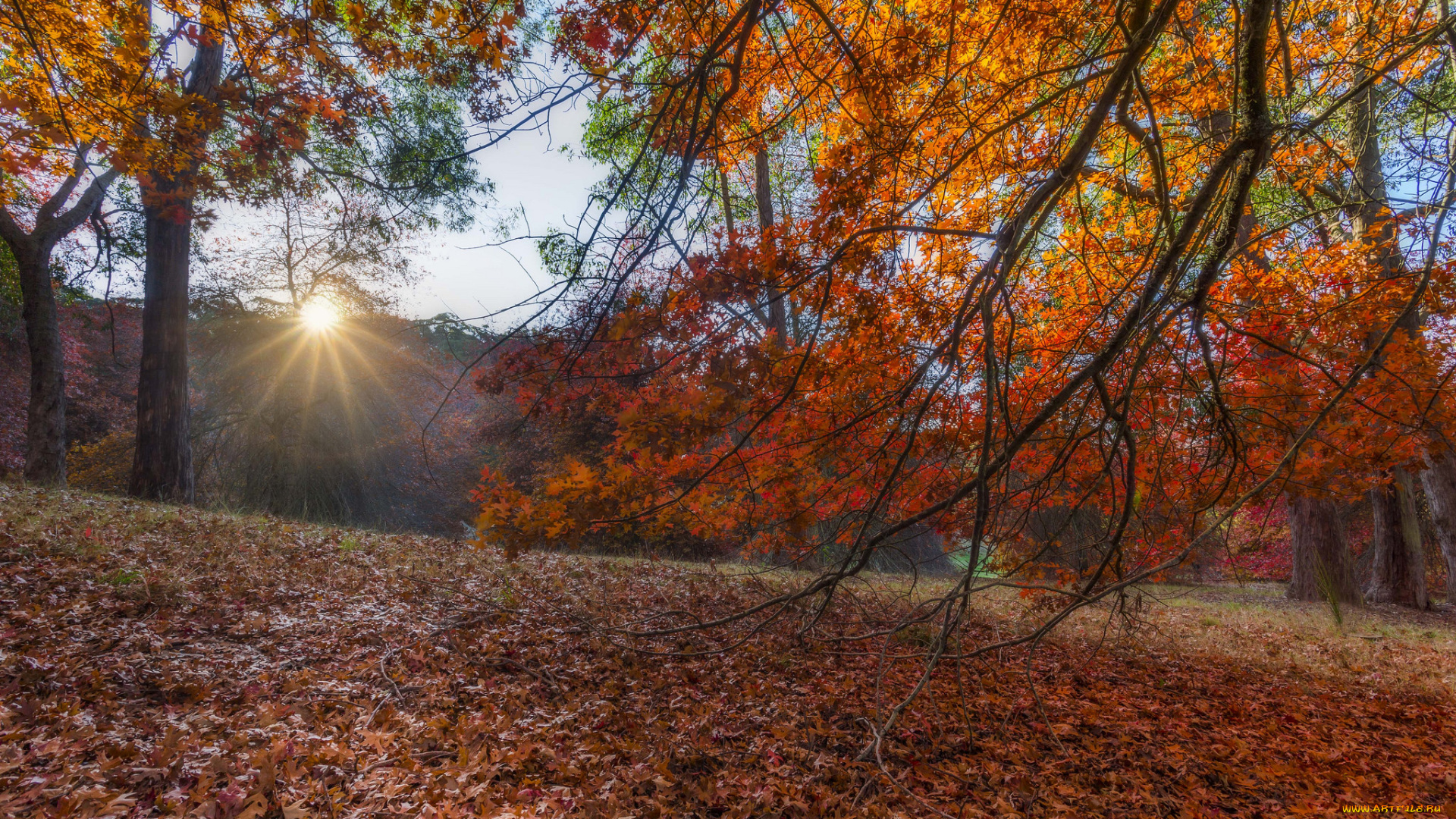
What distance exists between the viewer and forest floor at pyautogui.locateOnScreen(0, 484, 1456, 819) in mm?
2242

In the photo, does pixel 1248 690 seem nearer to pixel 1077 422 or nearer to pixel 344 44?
pixel 1077 422

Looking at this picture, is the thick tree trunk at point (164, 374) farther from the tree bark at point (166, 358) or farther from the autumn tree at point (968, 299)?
the autumn tree at point (968, 299)

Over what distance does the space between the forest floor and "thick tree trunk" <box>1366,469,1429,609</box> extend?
6.21m

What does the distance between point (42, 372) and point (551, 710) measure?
9.22m

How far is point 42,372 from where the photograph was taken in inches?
300

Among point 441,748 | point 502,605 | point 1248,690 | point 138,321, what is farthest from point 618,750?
point 138,321

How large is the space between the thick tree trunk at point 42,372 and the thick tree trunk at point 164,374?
0.79 meters

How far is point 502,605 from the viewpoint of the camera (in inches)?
188

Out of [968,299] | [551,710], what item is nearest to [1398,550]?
[968,299]

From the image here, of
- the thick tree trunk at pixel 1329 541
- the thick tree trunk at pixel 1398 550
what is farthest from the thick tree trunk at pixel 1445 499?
the thick tree trunk at pixel 1329 541

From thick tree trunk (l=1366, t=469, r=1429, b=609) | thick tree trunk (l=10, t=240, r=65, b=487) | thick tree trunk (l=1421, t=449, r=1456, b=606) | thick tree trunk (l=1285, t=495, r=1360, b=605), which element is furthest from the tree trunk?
thick tree trunk (l=1366, t=469, r=1429, b=609)

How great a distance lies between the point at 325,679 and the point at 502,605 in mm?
1743

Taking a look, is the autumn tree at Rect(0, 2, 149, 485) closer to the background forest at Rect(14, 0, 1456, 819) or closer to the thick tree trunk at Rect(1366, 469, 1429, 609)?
the background forest at Rect(14, 0, 1456, 819)

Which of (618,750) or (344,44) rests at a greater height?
(344,44)
